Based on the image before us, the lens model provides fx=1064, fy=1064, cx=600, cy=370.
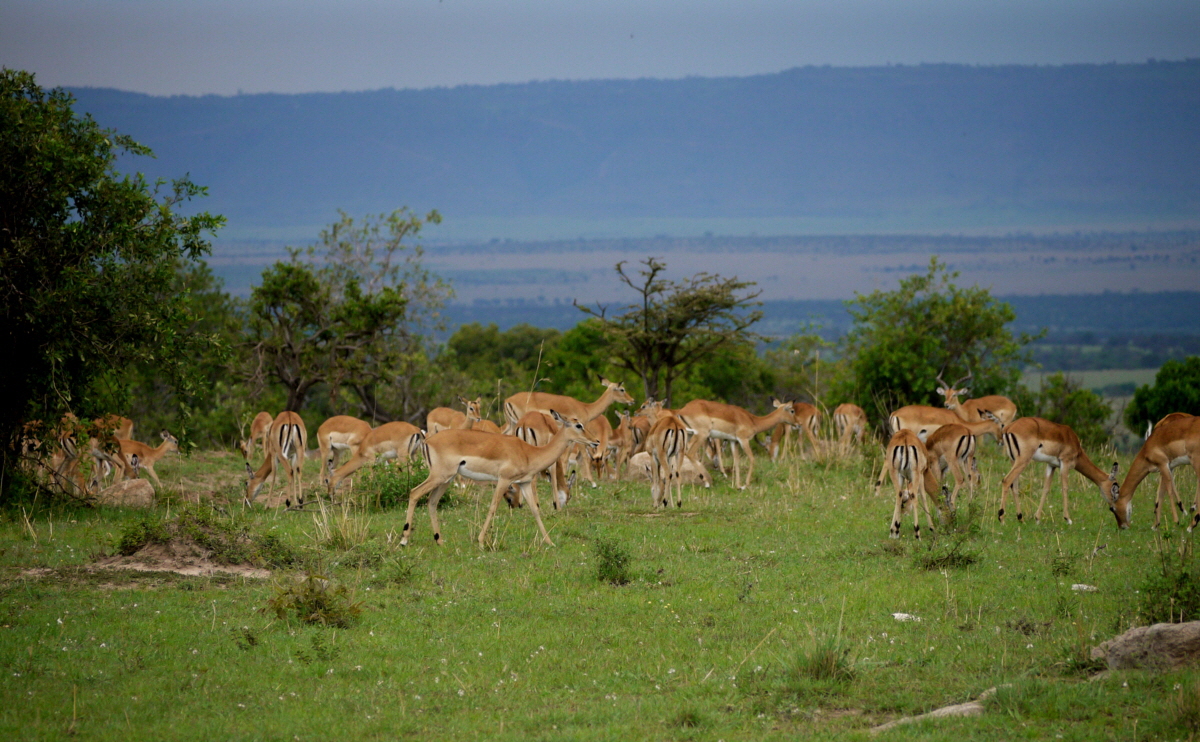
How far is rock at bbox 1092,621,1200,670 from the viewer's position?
715 centimetres

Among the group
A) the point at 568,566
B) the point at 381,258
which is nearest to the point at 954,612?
the point at 568,566

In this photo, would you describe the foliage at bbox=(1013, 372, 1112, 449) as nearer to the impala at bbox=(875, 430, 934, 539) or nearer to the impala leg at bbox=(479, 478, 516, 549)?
the impala at bbox=(875, 430, 934, 539)

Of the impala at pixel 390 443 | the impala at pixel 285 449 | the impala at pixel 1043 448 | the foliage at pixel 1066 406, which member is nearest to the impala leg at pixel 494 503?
the impala at pixel 390 443

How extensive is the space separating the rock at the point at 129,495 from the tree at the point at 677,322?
14853 mm

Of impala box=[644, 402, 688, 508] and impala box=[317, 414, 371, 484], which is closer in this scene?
impala box=[644, 402, 688, 508]

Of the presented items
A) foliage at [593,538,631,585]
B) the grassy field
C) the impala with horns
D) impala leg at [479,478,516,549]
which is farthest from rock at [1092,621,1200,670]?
the impala with horns

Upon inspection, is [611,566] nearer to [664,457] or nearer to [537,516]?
[537,516]

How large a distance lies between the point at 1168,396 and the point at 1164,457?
1675 centimetres

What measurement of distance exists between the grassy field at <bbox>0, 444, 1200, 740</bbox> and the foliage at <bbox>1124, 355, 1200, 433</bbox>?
1680 cm

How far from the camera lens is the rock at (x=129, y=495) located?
14406mm

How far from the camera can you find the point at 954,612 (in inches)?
364

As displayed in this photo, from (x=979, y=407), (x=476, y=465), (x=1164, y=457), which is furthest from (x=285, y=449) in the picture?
(x=979, y=407)

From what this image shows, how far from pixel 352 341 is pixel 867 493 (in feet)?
50.0

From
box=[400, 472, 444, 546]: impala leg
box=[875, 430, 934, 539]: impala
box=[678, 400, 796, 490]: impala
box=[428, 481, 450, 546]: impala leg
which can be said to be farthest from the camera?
box=[678, 400, 796, 490]: impala
